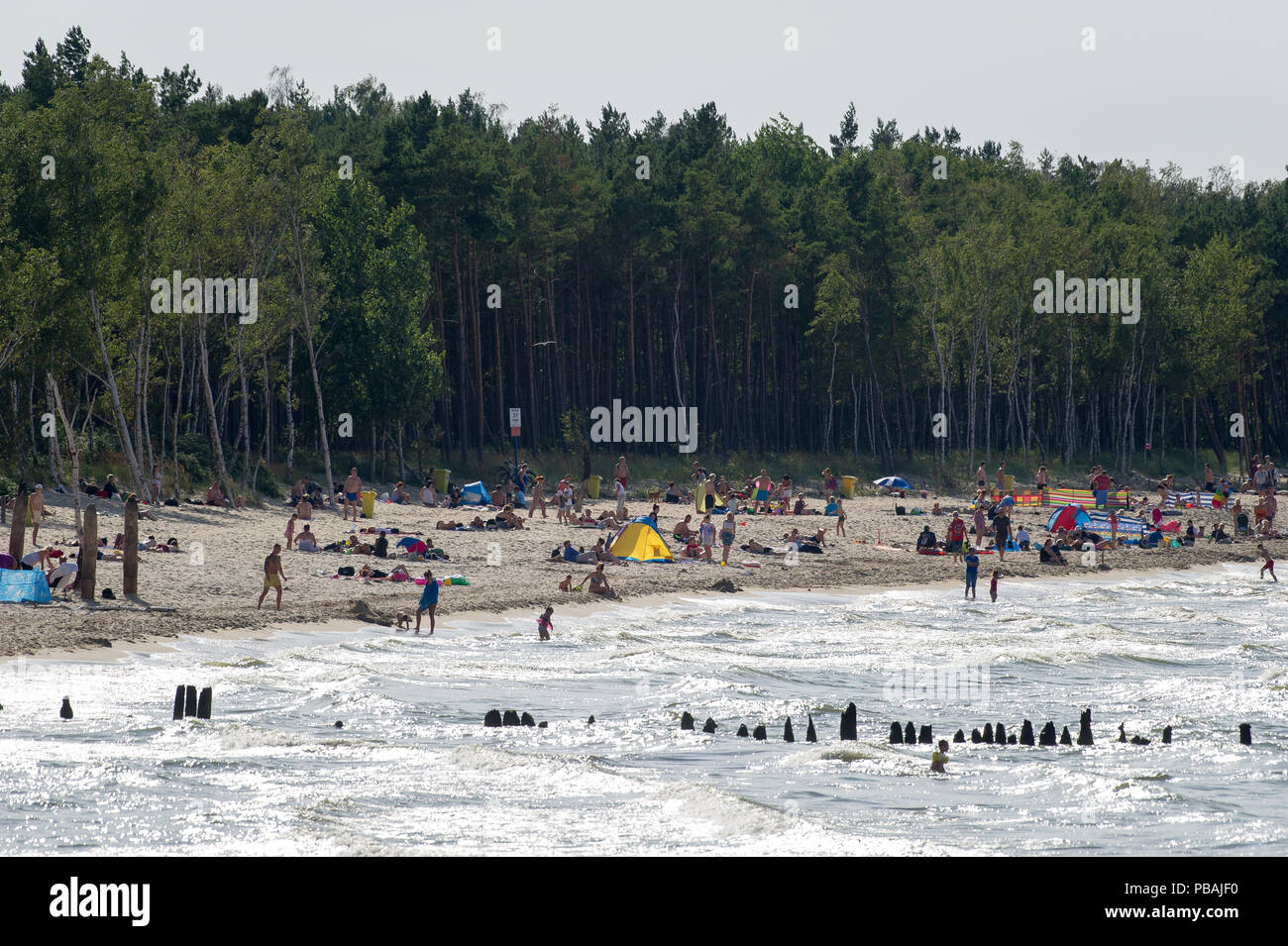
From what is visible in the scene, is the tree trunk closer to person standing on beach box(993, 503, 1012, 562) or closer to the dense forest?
the dense forest

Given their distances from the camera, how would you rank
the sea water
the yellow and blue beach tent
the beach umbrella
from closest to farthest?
the sea water < the yellow and blue beach tent < the beach umbrella

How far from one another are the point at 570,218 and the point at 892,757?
128ft

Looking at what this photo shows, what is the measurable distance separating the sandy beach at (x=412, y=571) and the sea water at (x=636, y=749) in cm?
123

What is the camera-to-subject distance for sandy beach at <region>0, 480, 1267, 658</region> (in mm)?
23422

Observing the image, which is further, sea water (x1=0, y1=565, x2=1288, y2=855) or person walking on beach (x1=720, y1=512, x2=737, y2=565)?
person walking on beach (x1=720, y1=512, x2=737, y2=565)

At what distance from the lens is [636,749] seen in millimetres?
17641

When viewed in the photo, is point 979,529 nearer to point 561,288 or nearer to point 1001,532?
point 1001,532

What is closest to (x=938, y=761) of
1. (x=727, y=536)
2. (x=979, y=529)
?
(x=727, y=536)

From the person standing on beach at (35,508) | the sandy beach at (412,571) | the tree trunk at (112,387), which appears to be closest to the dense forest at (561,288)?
the tree trunk at (112,387)

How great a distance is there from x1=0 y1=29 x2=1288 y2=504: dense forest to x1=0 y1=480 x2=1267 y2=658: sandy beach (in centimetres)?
420

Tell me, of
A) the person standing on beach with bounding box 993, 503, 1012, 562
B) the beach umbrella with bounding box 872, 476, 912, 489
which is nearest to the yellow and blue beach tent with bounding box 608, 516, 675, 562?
the person standing on beach with bounding box 993, 503, 1012, 562

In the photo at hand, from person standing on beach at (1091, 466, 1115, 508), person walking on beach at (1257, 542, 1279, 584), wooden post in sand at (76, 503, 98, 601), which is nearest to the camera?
wooden post in sand at (76, 503, 98, 601)
